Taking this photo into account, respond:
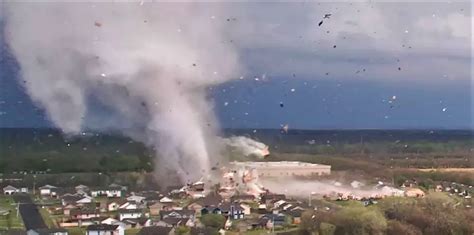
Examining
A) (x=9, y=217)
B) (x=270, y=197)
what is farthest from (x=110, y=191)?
(x=270, y=197)

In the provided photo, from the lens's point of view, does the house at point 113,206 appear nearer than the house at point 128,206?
Yes

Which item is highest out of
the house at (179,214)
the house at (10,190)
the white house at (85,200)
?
the house at (10,190)

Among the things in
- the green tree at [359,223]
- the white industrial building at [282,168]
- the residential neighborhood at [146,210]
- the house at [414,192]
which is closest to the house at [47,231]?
the residential neighborhood at [146,210]

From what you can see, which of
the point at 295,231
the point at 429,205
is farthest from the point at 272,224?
the point at 429,205

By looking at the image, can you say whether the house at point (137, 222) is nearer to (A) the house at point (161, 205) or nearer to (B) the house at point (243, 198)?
(A) the house at point (161, 205)

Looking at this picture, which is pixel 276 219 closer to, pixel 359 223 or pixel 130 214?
pixel 359 223

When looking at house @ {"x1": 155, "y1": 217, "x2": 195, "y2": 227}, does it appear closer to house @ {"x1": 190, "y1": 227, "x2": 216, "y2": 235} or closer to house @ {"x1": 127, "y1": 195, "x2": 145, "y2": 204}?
house @ {"x1": 190, "y1": 227, "x2": 216, "y2": 235}
